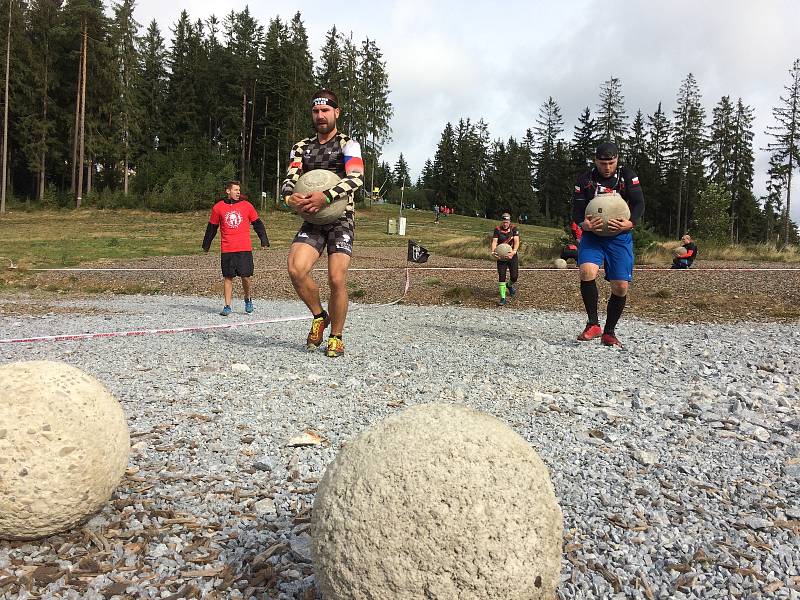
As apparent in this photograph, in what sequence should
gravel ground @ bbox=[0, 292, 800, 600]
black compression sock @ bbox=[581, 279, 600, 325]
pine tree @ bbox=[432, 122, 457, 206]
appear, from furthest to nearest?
pine tree @ bbox=[432, 122, 457, 206] → black compression sock @ bbox=[581, 279, 600, 325] → gravel ground @ bbox=[0, 292, 800, 600]

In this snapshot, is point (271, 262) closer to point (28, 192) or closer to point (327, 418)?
point (327, 418)

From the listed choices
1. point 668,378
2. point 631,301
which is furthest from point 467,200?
point 668,378

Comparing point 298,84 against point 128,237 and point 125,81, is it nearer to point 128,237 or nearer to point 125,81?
point 125,81

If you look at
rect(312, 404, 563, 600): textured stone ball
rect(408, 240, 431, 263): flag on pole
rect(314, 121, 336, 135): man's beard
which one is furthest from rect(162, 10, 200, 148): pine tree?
rect(312, 404, 563, 600): textured stone ball

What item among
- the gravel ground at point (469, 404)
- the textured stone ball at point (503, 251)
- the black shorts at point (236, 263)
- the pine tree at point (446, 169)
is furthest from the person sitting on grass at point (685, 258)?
the pine tree at point (446, 169)

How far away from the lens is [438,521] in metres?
1.94

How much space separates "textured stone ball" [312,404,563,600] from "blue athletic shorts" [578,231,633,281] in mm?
5227

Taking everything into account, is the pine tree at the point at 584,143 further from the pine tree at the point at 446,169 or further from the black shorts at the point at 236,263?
the black shorts at the point at 236,263

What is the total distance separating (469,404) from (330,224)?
258 cm

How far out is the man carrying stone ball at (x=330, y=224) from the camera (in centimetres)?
604

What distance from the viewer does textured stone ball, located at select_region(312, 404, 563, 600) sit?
192 cm

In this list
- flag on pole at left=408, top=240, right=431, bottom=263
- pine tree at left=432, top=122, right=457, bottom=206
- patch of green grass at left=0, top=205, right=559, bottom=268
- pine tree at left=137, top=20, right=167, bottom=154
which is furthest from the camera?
pine tree at left=432, top=122, right=457, bottom=206

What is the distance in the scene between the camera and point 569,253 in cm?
1767

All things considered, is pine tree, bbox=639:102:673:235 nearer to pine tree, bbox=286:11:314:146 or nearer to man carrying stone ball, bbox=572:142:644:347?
pine tree, bbox=286:11:314:146
